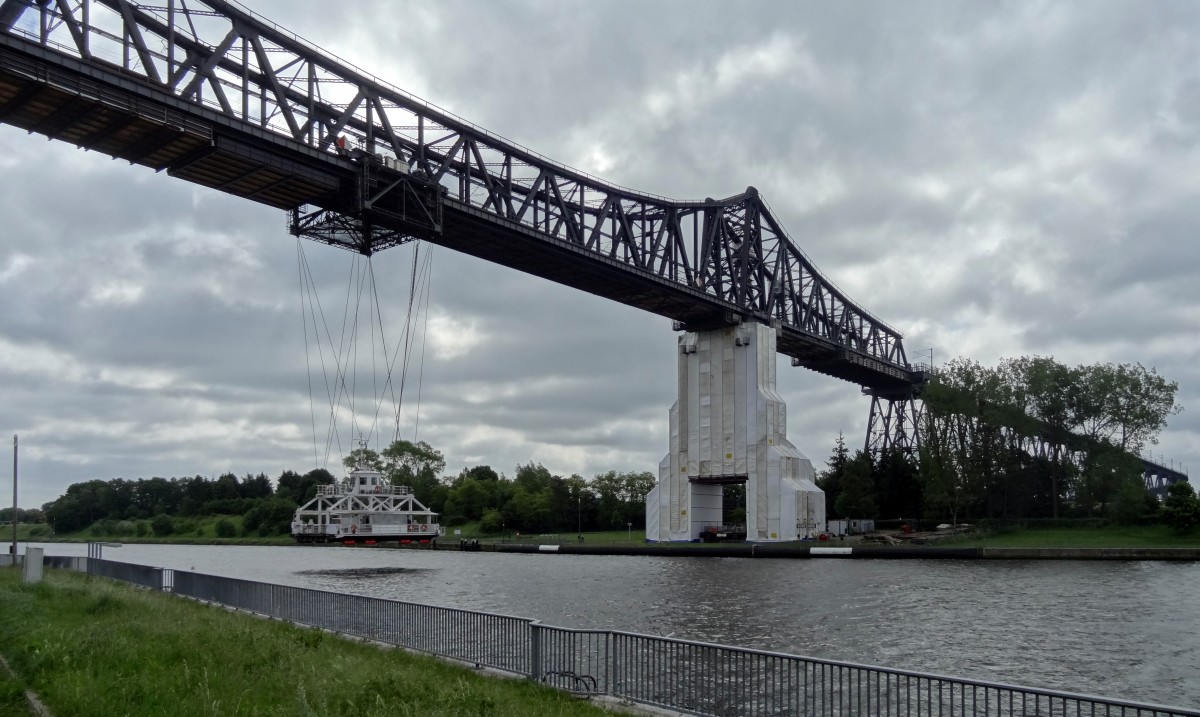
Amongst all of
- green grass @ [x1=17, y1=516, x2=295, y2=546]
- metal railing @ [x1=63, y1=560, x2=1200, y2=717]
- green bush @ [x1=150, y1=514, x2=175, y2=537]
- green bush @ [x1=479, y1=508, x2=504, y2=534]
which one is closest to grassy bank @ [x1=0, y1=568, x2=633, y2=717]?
metal railing @ [x1=63, y1=560, x2=1200, y2=717]

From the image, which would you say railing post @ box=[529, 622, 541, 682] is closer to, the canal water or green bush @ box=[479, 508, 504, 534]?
the canal water

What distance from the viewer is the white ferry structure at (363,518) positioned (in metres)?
114

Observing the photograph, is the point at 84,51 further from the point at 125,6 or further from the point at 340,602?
the point at 340,602

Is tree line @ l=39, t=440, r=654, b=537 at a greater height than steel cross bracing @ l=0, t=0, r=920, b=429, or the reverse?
steel cross bracing @ l=0, t=0, r=920, b=429

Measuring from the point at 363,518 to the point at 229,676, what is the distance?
104367 mm

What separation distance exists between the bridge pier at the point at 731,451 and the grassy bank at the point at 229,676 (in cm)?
6446

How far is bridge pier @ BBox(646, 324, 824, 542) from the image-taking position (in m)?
83.2

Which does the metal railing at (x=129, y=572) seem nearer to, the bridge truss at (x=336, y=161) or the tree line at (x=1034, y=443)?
the bridge truss at (x=336, y=161)

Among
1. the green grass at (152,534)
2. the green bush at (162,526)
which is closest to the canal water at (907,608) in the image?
the green grass at (152,534)

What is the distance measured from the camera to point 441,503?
538ft

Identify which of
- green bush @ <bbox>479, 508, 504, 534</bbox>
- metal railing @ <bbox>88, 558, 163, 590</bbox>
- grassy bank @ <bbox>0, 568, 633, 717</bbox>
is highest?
grassy bank @ <bbox>0, 568, 633, 717</bbox>

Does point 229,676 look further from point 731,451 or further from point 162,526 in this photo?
point 162,526

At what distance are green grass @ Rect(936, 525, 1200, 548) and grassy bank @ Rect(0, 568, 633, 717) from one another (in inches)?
2422

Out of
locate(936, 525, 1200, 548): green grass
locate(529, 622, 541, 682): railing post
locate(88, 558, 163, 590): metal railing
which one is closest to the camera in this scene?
locate(529, 622, 541, 682): railing post
